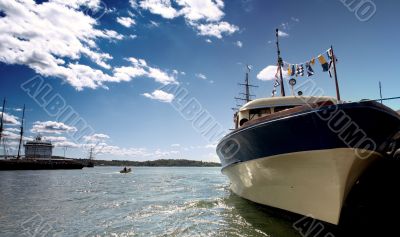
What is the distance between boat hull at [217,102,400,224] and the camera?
7.24 m

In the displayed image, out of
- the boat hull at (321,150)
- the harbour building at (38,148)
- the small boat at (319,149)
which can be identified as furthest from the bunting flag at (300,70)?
the harbour building at (38,148)

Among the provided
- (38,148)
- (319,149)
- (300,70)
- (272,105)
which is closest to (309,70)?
(300,70)

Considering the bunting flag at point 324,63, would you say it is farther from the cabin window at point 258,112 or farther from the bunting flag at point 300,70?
the cabin window at point 258,112

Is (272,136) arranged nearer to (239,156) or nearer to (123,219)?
(239,156)

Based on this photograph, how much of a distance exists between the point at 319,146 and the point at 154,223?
6.34 m

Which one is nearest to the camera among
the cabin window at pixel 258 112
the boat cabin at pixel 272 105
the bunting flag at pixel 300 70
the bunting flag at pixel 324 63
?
the boat cabin at pixel 272 105

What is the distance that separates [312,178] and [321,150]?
87 centimetres

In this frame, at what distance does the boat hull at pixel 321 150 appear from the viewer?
23.7ft

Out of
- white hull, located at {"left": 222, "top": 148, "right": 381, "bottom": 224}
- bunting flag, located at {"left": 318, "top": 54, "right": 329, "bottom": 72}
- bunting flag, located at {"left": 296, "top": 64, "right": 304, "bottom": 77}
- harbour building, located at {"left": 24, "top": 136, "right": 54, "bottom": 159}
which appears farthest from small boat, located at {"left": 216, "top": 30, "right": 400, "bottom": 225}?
harbour building, located at {"left": 24, "top": 136, "right": 54, "bottom": 159}

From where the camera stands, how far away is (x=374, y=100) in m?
7.26

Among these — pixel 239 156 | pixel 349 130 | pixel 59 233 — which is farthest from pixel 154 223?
pixel 349 130

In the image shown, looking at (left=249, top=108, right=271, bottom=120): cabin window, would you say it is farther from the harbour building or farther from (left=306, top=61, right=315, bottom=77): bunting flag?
the harbour building

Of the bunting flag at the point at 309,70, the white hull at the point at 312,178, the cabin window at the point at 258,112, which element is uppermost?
the bunting flag at the point at 309,70

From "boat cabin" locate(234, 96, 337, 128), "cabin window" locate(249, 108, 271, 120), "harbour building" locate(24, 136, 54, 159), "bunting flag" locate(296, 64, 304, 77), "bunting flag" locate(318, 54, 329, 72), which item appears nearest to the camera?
"boat cabin" locate(234, 96, 337, 128)
